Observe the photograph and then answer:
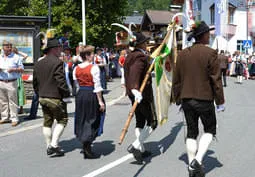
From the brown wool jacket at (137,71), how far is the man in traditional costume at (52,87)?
1023 mm

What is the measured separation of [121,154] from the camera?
6789mm

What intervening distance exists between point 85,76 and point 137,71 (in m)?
0.80

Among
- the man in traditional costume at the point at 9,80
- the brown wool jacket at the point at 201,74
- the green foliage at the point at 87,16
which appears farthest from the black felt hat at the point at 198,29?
the green foliage at the point at 87,16

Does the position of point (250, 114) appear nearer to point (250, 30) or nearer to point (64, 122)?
point (64, 122)

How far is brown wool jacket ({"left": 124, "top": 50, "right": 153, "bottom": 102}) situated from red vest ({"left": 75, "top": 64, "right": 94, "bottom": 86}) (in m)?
0.57

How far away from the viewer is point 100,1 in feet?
87.8

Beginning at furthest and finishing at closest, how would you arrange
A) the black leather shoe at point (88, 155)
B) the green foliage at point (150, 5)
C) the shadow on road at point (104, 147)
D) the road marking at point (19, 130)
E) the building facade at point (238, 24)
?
the green foliage at point (150, 5) → the building facade at point (238, 24) → the road marking at point (19, 130) → the shadow on road at point (104, 147) → the black leather shoe at point (88, 155)

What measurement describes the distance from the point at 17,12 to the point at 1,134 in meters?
31.6

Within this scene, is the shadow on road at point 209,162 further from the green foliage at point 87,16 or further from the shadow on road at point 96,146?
the green foliage at point 87,16

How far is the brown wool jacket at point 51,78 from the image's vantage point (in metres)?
6.46

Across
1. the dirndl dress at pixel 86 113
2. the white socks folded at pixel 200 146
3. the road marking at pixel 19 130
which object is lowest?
the road marking at pixel 19 130

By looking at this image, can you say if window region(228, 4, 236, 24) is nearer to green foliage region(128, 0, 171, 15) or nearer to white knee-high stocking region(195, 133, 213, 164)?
white knee-high stocking region(195, 133, 213, 164)

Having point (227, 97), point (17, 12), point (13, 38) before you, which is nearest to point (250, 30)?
point (17, 12)

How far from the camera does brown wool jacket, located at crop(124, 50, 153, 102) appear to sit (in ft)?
20.1
